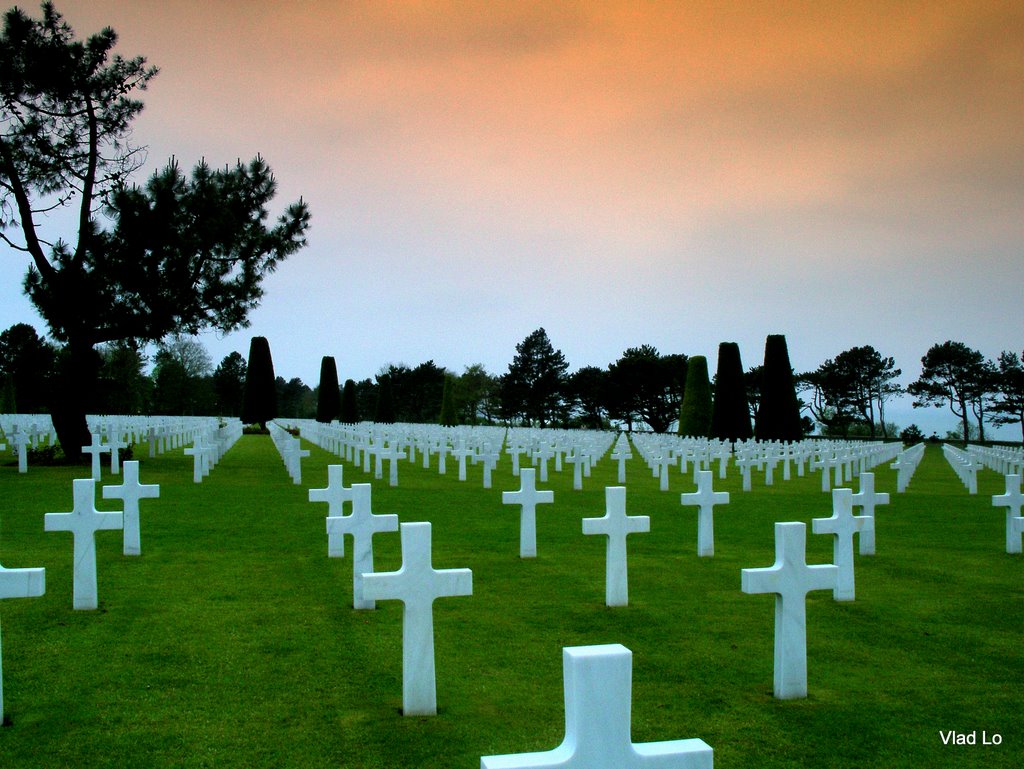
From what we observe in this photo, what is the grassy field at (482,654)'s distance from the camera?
3762mm

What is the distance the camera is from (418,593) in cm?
398

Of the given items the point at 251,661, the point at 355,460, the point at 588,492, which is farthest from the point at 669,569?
the point at 355,460

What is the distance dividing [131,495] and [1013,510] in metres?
9.31

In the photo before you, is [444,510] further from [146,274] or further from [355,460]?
[146,274]

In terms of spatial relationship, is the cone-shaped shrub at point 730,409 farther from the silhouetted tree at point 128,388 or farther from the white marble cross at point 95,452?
the silhouetted tree at point 128,388

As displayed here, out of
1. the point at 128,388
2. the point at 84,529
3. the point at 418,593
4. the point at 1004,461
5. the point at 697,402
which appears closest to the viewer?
the point at 418,593

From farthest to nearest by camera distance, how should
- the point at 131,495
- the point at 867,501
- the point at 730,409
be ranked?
the point at 730,409, the point at 867,501, the point at 131,495

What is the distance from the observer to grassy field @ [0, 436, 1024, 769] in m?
3.76

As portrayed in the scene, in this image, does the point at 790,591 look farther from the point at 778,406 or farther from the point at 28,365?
the point at 28,365

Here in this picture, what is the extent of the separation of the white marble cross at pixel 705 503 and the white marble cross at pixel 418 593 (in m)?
4.61

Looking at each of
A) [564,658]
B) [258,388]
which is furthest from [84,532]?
[258,388]

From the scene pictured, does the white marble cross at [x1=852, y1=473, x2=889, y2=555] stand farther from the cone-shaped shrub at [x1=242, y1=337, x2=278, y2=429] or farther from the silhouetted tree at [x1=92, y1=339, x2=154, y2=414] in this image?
the silhouetted tree at [x1=92, y1=339, x2=154, y2=414]

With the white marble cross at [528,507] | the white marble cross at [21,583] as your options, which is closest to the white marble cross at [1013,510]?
the white marble cross at [528,507]

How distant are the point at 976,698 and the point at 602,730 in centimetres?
342
